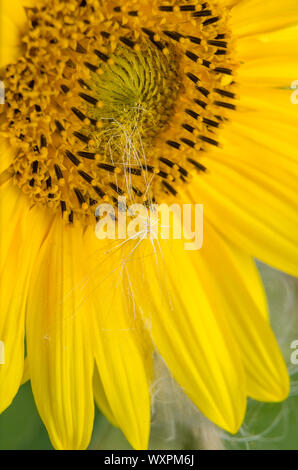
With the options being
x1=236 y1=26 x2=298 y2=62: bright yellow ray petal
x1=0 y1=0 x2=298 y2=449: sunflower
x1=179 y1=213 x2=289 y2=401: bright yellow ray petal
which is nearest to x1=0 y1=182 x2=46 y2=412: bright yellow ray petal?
x1=0 y1=0 x2=298 y2=449: sunflower

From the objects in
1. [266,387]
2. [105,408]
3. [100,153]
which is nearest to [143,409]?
[105,408]

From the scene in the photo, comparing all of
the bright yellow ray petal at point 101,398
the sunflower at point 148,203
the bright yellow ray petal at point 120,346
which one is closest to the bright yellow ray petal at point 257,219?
the sunflower at point 148,203

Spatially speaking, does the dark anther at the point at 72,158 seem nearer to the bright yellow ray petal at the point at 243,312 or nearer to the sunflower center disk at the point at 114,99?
the sunflower center disk at the point at 114,99

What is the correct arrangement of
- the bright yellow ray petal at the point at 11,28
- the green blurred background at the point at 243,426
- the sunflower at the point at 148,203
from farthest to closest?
the green blurred background at the point at 243,426 → the sunflower at the point at 148,203 → the bright yellow ray petal at the point at 11,28

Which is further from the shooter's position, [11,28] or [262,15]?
[262,15]

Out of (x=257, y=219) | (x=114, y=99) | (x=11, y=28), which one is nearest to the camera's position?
(x=11, y=28)

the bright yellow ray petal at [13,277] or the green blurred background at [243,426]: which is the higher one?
the bright yellow ray petal at [13,277]

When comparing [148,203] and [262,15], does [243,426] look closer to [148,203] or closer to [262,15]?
[148,203]

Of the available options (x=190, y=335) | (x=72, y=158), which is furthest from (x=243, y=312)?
(x=72, y=158)
